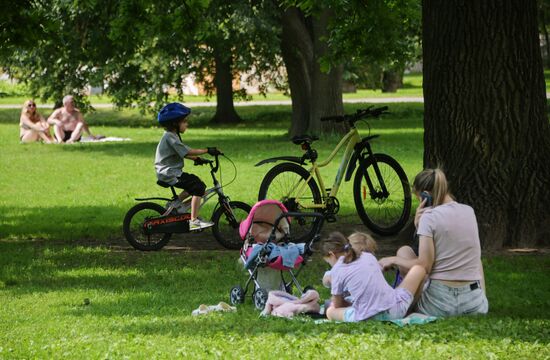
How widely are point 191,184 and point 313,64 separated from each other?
54.6 ft

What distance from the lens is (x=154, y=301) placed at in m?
9.18

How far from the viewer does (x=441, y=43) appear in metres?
11.3

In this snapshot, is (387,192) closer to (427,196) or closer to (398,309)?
(427,196)

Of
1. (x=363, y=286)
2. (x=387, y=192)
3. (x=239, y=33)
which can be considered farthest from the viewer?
(x=239, y=33)

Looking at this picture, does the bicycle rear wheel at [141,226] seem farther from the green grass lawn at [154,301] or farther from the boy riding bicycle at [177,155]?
the boy riding bicycle at [177,155]

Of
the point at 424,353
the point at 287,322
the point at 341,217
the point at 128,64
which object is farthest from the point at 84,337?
the point at 128,64

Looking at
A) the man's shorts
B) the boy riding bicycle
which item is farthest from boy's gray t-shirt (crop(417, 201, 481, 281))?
the man's shorts

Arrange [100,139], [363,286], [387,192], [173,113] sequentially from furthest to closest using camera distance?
[100,139] < [387,192] < [173,113] < [363,286]

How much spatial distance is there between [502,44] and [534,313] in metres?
3.62

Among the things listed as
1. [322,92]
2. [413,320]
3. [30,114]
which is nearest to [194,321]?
[413,320]

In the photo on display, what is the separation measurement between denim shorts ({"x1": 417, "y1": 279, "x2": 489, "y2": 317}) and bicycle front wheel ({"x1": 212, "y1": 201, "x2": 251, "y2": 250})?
4.28 m

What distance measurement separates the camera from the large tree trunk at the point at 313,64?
27.9 meters

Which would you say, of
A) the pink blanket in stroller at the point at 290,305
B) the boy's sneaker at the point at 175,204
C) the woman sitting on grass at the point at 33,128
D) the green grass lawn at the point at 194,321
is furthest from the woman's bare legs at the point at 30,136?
the pink blanket in stroller at the point at 290,305

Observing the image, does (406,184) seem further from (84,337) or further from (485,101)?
(84,337)
